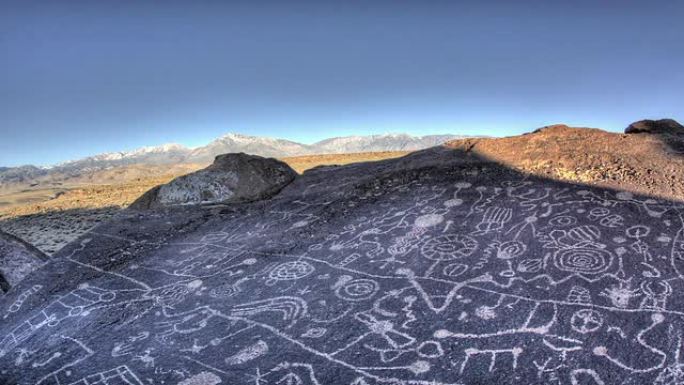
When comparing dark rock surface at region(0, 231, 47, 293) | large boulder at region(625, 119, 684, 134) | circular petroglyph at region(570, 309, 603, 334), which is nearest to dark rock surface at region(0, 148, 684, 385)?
circular petroglyph at region(570, 309, 603, 334)

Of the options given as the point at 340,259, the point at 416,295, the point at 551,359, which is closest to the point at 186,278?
the point at 340,259

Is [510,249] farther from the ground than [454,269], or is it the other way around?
[510,249]

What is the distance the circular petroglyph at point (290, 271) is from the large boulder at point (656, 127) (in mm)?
5242

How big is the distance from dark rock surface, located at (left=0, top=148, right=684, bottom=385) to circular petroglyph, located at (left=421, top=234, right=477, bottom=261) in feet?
0.07

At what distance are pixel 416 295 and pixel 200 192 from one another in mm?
5529

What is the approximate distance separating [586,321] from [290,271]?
118 inches

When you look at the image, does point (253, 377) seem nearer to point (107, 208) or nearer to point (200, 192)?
point (200, 192)

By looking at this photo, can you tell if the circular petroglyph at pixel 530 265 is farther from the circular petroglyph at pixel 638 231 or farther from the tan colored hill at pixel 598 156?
the tan colored hill at pixel 598 156

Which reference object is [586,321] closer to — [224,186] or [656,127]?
[656,127]

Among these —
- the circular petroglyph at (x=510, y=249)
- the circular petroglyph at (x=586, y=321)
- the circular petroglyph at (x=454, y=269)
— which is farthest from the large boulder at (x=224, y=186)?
the circular petroglyph at (x=586, y=321)

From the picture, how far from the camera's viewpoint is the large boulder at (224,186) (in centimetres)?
892

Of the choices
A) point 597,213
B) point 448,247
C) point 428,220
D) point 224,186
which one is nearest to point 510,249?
point 448,247

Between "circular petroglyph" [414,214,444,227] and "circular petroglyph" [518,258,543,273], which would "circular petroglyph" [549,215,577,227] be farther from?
"circular petroglyph" [414,214,444,227]

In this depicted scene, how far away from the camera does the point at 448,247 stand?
532cm
